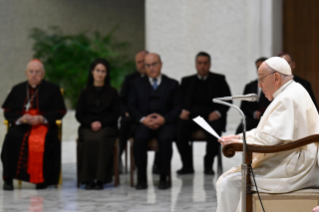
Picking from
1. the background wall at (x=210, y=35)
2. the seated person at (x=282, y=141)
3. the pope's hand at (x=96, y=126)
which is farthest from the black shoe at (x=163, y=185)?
the background wall at (x=210, y=35)

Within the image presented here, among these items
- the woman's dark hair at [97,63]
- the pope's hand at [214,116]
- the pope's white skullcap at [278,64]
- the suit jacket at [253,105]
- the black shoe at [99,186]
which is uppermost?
the woman's dark hair at [97,63]

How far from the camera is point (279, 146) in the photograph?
11.5ft

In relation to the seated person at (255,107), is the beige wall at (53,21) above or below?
above

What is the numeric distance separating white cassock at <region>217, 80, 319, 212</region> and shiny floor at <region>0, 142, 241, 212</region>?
1.41 meters

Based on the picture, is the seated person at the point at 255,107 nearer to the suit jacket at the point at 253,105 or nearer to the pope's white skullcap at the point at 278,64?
the suit jacket at the point at 253,105

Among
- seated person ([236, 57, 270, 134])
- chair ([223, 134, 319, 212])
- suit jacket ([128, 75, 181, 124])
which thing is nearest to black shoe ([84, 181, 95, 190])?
suit jacket ([128, 75, 181, 124])

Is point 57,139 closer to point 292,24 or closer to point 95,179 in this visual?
point 95,179

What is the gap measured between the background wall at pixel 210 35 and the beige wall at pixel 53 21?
8.83 feet

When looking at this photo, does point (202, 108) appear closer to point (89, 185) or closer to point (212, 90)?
point (212, 90)

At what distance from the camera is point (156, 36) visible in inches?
406

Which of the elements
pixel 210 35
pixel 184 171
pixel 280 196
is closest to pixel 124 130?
pixel 184 171

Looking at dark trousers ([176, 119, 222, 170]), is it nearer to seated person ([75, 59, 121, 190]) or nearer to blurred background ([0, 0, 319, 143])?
seated person ([75, 59, 121, 190])

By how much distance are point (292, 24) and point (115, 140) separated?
3.99 meters

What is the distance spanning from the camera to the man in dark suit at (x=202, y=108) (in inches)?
276
